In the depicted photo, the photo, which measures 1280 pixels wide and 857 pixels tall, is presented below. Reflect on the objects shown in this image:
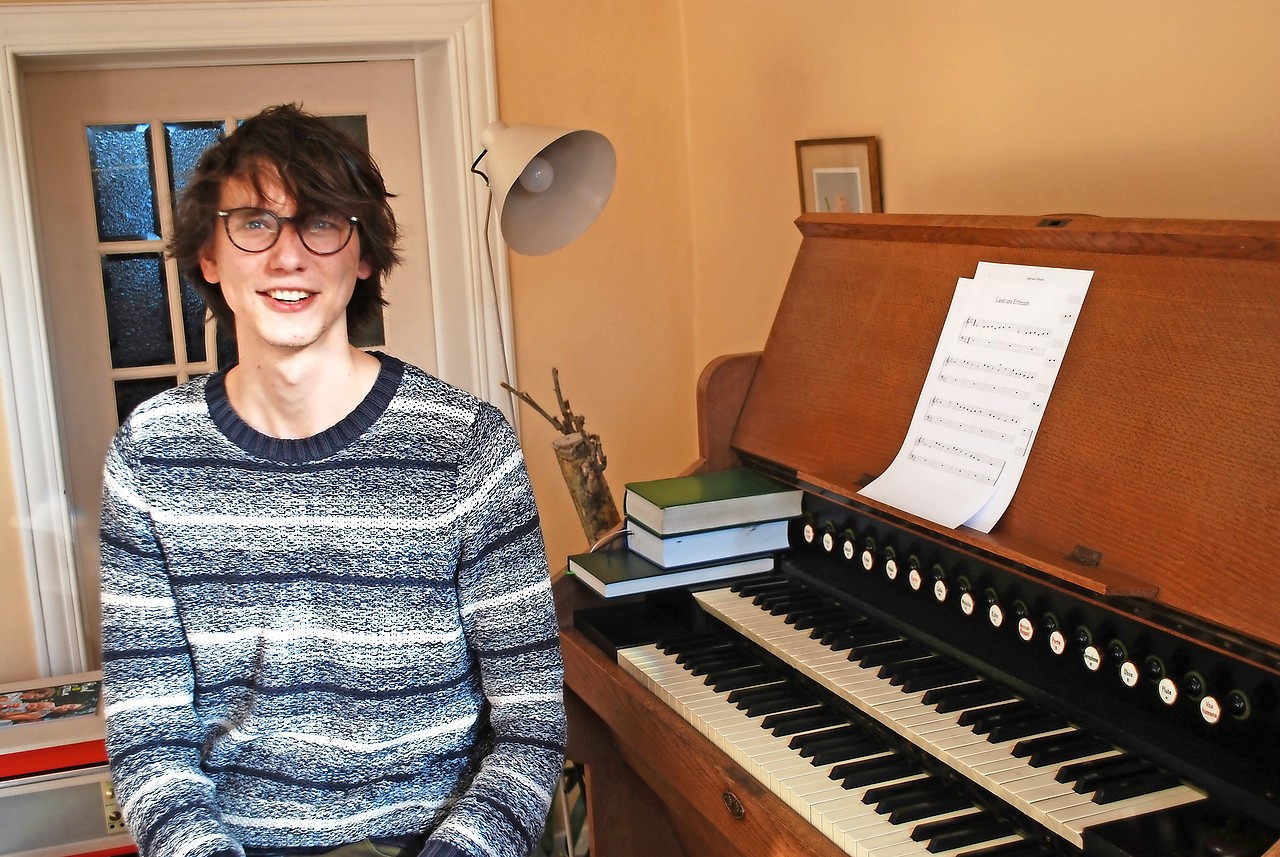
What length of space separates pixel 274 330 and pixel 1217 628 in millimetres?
1008

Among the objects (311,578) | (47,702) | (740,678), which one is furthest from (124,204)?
(740,678)

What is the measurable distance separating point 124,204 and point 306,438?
155cm

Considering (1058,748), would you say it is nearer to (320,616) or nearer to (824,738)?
(824,738)

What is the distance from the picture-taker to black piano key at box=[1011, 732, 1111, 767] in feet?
3.98

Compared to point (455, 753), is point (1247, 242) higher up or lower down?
higher up

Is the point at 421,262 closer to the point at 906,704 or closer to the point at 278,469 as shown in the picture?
the point at 278,469

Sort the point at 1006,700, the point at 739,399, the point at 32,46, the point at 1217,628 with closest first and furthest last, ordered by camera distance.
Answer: the point at 1217,628 → the point at 1006,700 → the point at 739,399 → the point at 32,46

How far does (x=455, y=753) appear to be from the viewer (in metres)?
1.44

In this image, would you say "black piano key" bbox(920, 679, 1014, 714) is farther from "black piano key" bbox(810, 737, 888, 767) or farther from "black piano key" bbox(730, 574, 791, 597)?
"black piano key" bbox(730, 574, 791, 597)

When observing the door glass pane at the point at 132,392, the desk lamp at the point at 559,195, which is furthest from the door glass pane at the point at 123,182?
the desk lamp at the point at 559,195

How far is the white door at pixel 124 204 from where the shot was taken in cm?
260

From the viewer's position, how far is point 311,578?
4.55ft

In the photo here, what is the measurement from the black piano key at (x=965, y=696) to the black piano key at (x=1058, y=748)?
10 centimetres

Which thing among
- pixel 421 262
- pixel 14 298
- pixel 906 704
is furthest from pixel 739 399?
pixel 14 298
